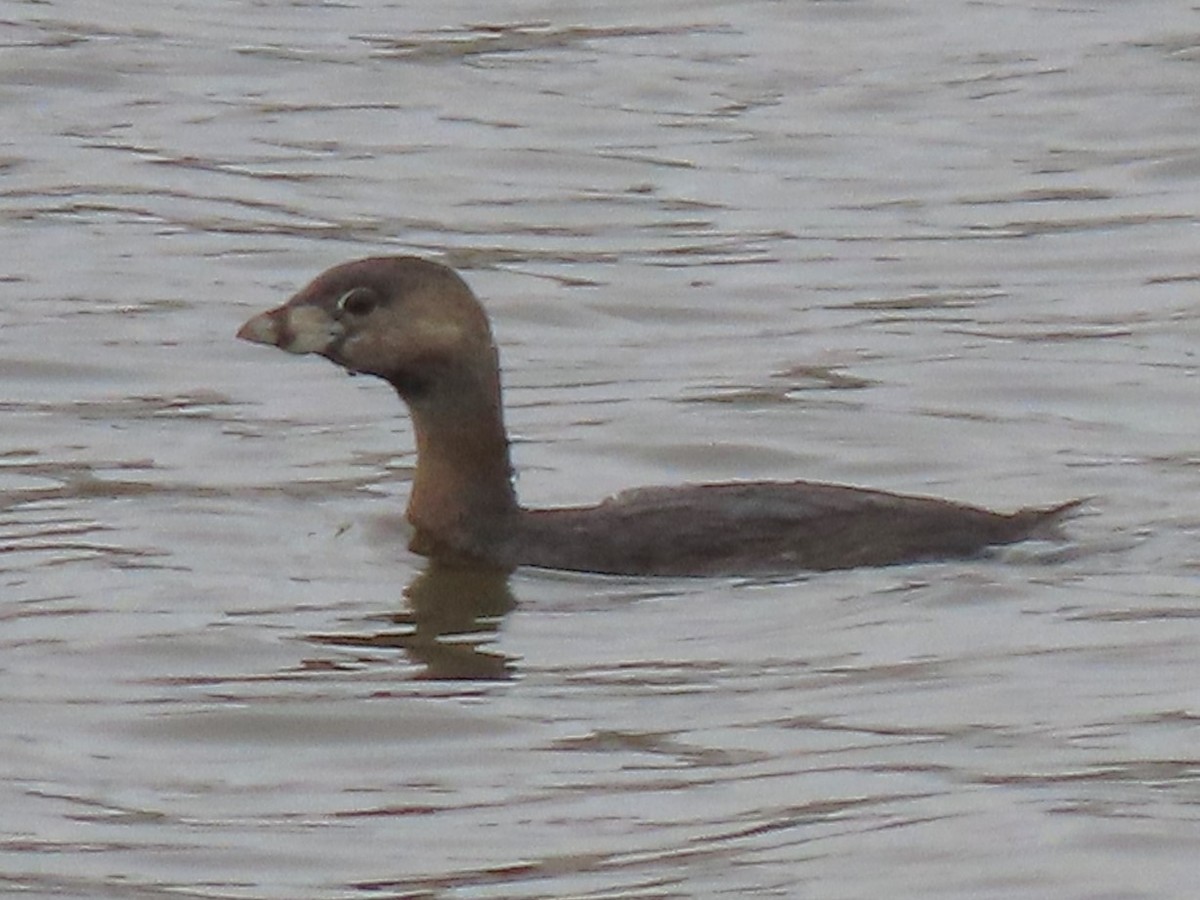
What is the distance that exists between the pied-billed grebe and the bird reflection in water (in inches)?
4.3

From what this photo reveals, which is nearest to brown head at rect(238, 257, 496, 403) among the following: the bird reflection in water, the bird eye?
the bird eye

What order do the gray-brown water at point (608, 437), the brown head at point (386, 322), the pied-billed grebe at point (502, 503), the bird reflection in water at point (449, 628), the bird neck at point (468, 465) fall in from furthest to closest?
1. the bird neck at point (468, 465)
2. the brown head at point (386, 322)
3. the pied-billed grebe at point (502, 503)
4. the bird reflection in water at point (449, 628)
5. the gray-brown water at point (608, 437)

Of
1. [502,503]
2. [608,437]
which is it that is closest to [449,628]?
[502,503]

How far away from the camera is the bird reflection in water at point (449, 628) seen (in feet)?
38.4

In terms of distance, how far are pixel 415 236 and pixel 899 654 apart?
710cm

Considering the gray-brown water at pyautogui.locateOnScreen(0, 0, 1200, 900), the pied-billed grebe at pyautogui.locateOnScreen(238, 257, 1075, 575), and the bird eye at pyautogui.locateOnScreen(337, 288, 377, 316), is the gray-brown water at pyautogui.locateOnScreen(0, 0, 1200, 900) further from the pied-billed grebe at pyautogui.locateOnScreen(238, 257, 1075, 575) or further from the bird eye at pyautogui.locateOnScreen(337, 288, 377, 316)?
the bird eye at pyautogui.locateOnScreen(337, 288, 377, 316)

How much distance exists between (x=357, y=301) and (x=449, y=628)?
3.21 feet

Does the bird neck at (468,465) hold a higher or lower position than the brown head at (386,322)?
lower

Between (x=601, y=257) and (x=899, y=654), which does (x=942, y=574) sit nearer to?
(x=899, y=654)

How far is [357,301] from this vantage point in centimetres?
1244

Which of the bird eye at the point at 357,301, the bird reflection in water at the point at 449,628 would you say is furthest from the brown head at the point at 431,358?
the bird reflection in water at the point at 449,628

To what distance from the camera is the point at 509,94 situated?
21.5 meters

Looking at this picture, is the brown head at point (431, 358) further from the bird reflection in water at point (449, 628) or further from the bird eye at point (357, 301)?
the bird reflection in water at point (449, 628)

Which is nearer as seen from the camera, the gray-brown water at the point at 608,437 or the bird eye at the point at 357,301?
the gray-brown water at the point at 608,437
